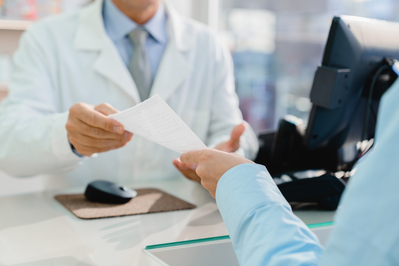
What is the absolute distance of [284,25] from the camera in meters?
2.75

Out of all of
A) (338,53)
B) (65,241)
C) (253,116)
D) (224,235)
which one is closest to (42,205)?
(65,241)

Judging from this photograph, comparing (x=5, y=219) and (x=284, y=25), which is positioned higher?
(x=284, y=25)

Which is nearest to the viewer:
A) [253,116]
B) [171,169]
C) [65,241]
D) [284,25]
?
[65,241]

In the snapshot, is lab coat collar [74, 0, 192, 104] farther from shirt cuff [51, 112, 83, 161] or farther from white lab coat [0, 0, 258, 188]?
shirt cuff [51, 112, 83, 161]

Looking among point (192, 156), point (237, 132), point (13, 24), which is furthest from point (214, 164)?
point (13, 24)

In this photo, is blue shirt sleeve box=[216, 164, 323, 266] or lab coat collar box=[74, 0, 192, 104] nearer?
blue shirt sleeve box=[216, 164, 323, 266]

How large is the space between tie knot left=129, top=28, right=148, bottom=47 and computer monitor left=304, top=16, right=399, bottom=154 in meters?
0.77

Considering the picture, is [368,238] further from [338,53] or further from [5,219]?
[5,219]

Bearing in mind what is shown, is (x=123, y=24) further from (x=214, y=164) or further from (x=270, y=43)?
(x=270, y=43)

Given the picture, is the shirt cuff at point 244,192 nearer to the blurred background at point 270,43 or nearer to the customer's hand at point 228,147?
the customer's hand at point 228,147

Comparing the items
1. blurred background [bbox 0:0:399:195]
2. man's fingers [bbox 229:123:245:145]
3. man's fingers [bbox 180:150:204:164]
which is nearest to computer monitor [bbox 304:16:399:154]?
man's fingers [bbox 229:123:245:145]

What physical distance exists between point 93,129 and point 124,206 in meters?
0.20

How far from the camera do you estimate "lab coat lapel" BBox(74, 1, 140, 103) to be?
4.59 ft

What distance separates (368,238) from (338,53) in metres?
0.61
